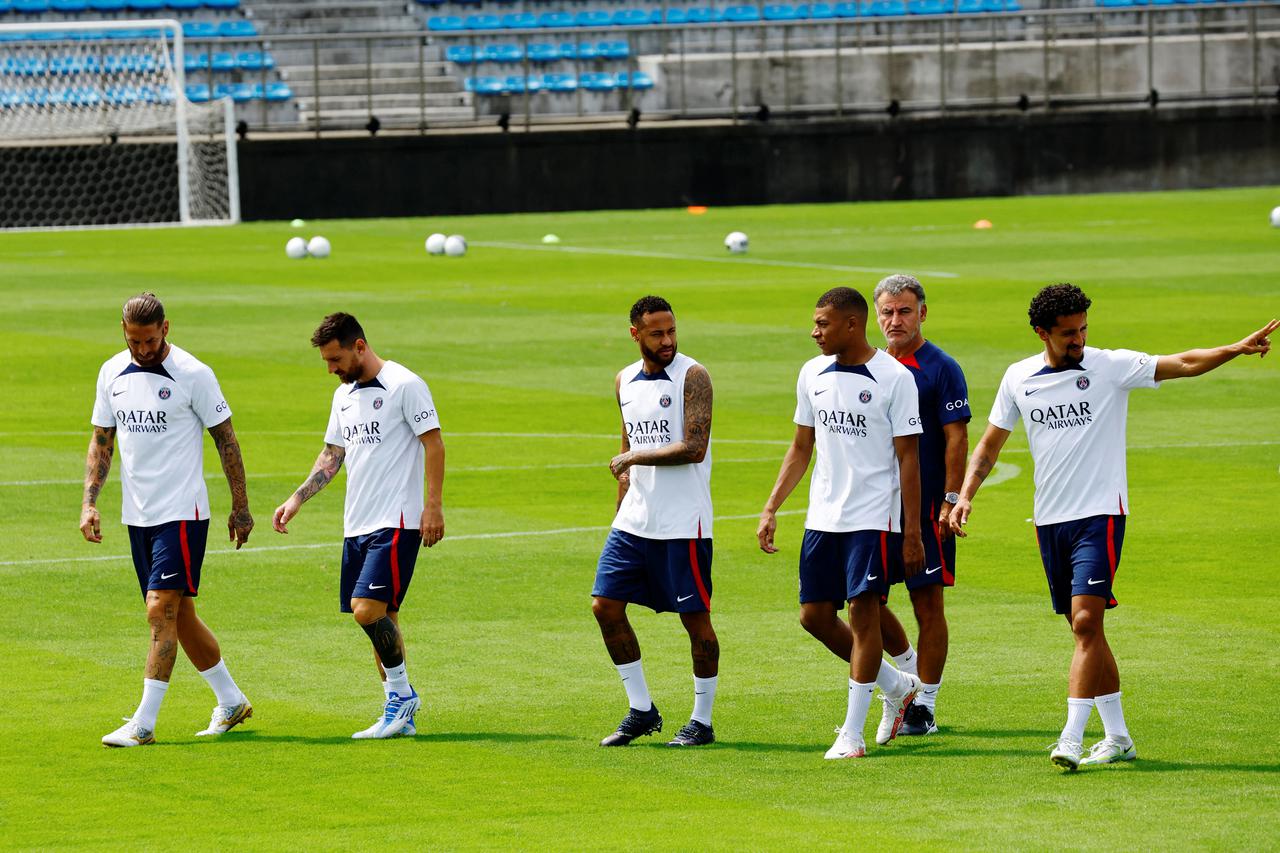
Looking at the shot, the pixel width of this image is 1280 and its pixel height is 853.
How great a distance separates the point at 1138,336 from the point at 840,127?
20456 millimetres

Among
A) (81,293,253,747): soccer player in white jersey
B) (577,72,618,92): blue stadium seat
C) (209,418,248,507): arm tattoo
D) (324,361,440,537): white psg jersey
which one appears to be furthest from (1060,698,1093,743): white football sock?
(577,72,618,92): blue stadium seat

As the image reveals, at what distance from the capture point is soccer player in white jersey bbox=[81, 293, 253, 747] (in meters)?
9.17

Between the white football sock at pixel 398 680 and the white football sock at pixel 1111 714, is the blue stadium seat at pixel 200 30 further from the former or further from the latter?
the white football sock at pixel 1111 714

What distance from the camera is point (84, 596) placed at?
1228 cm

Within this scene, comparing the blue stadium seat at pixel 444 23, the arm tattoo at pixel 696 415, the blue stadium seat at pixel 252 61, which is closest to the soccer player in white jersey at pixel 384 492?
the arm tattoo at pixel 696 415

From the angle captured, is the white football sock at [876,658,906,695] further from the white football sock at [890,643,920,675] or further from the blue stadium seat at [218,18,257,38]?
the blue stadium seat at [218,18,257,38]

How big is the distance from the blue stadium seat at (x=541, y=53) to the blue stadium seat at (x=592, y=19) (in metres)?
4.11

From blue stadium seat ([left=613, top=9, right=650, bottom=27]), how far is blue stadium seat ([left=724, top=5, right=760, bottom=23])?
163cm

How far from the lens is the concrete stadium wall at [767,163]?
40.9 meters

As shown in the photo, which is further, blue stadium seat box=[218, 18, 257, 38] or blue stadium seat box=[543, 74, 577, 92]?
blue stadium seat box=[218, 18, 257, 38]

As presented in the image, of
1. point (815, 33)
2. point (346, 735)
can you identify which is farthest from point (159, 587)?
point (815, 33)

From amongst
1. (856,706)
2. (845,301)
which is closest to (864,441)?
(845,301)

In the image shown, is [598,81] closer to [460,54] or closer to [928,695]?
[460,54]

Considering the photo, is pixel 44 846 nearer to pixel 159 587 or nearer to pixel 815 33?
pixel 159 587
